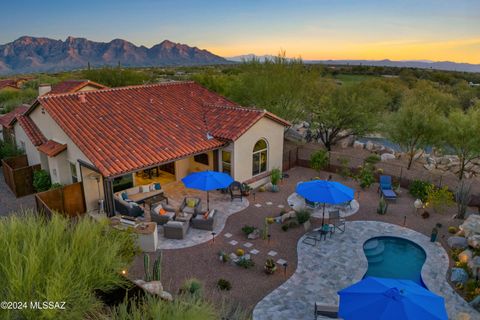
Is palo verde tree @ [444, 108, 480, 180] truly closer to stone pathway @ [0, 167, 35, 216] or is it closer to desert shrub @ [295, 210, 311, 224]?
desert shrub @ [295, 210, 311, 224]

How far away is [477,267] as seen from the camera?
39.7 ft

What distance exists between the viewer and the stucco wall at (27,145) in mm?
21212

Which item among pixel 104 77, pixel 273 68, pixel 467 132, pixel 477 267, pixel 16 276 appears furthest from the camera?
pixel 104 77

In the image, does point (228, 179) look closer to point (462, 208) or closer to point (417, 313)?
point (417, 313)

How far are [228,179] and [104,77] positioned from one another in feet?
122

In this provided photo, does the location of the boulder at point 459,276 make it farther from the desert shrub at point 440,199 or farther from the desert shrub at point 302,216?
the desert shrub at point 302,216

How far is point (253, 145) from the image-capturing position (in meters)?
21.0

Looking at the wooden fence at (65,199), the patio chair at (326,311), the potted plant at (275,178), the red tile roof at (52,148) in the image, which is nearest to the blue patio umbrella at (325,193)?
the patio chair at (326,311)

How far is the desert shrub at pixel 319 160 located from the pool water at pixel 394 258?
838 cm

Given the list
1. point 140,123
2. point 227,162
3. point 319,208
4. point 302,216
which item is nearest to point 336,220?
point 319,208

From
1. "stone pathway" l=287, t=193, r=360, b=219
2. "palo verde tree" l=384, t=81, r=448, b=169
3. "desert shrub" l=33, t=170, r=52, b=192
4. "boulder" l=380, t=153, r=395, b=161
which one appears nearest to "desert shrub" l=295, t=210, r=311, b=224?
"stone pathway" l=287, t=193, r=360, b=219

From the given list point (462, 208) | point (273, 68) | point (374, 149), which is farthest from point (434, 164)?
point (273, 68)

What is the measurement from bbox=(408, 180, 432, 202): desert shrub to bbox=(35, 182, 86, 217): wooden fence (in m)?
18.1

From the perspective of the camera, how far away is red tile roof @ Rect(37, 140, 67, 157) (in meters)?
17.3
